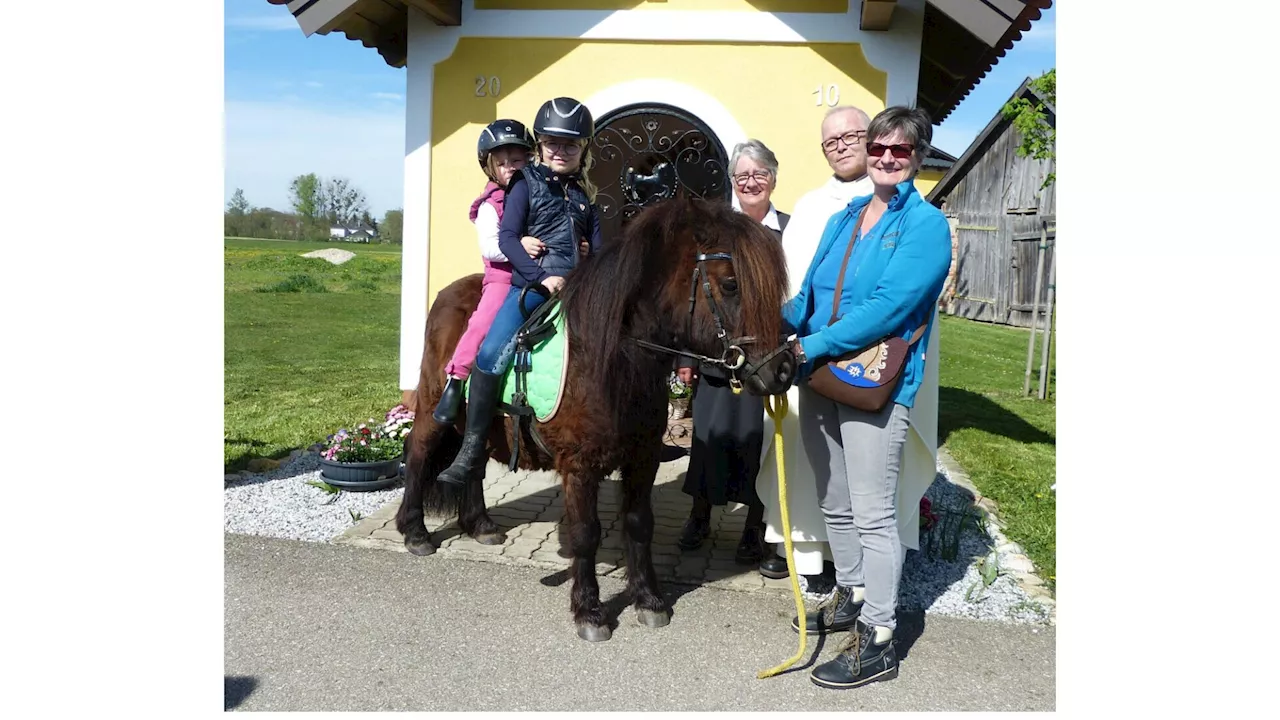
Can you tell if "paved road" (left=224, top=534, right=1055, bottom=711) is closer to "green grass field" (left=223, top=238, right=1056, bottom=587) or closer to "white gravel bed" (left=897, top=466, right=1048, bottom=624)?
"white gravel bed" (left=897, top=466, right=1048, bottom=624)

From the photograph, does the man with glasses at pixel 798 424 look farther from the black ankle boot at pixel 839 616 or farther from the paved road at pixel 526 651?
the black ankle boot at pixel 839 616

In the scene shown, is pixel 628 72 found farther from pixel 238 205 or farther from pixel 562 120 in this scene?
pixel 238 205

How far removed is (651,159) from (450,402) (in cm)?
473

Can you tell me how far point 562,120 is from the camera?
3934mm

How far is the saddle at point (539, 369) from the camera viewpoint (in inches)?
157

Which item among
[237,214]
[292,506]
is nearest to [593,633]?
[292,506]

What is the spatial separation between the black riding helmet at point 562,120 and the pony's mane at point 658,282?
63 cm

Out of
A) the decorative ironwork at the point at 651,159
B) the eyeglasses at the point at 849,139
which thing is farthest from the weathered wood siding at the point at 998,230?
the eyeglasses at the point at 849,139

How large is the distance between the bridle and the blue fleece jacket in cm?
22

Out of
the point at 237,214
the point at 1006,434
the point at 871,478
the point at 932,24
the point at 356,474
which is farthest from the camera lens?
the point at 237,214

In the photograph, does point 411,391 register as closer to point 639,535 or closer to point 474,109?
point 474,109

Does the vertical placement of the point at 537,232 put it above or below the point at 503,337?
above

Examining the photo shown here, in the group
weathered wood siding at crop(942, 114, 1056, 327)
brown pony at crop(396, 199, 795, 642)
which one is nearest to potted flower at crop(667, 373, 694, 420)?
brown pony at crop(396, 199, 795, 642)
